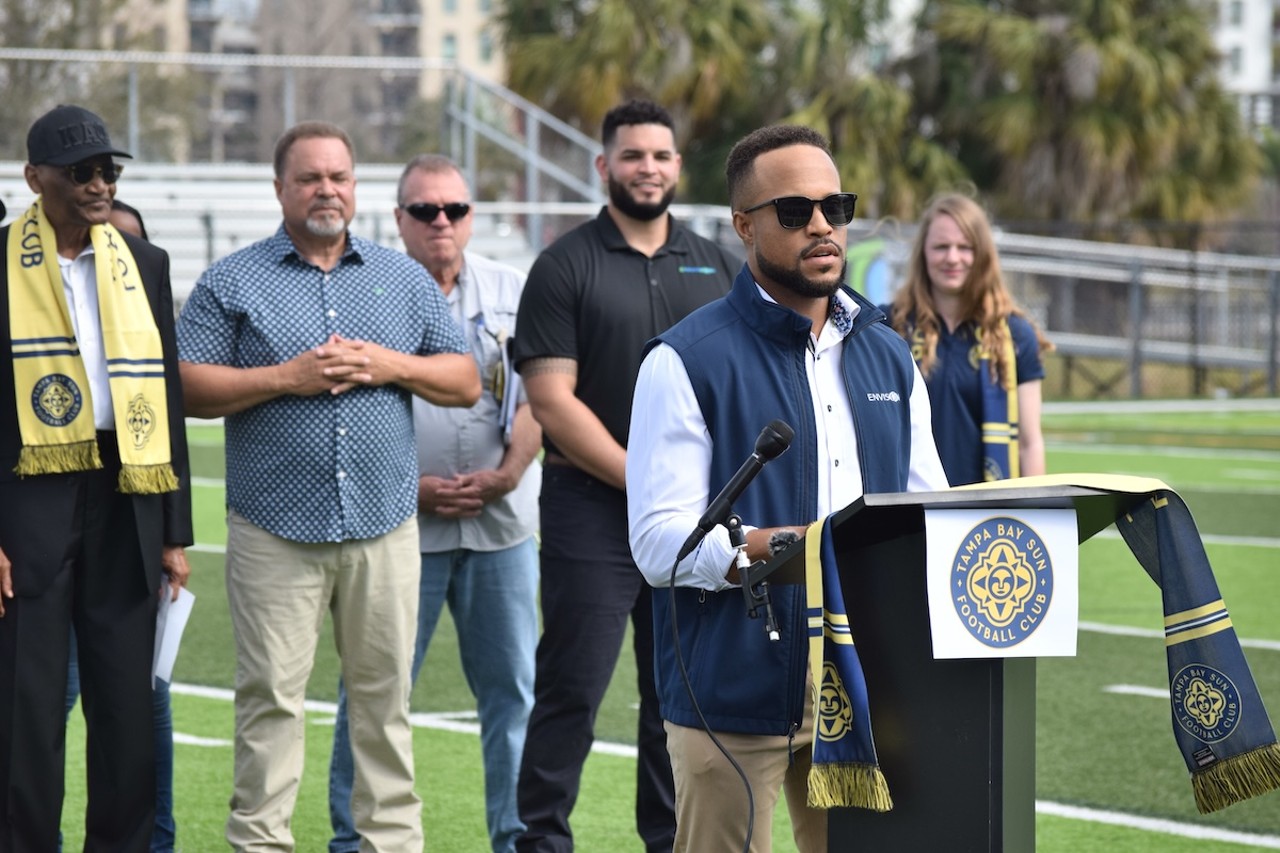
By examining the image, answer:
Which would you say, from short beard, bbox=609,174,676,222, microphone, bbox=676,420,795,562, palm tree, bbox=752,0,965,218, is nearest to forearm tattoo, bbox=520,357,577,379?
short beard, bbox=609,174,676,222

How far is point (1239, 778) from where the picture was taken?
321 centimetres

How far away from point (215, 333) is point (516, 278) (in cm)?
139

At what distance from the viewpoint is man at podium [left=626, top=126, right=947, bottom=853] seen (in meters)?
3.48

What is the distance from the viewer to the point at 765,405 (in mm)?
3527

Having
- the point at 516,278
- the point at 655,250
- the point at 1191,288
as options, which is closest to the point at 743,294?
the point at 655,250

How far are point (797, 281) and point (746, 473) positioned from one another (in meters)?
0.55

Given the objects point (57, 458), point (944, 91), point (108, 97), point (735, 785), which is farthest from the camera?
Answer: point (944, 91)

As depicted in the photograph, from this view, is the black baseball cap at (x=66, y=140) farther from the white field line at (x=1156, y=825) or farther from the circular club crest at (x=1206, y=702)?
the white field line at (x=1156, y=825)

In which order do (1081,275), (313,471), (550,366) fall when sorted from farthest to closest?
(1081,275), (550,366), (313,471)

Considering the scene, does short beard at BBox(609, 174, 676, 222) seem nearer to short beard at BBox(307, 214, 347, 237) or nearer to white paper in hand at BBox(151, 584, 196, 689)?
short beard at BBox(307, 214, 347, 237)

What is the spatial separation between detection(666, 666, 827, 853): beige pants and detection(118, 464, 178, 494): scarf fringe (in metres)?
2.01

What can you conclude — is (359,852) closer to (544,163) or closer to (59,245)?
(59,245)

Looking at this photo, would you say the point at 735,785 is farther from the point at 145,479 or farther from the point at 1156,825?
the point at 1156,825

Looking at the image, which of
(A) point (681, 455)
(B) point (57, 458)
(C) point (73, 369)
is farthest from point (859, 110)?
(A) point (681, 455)
